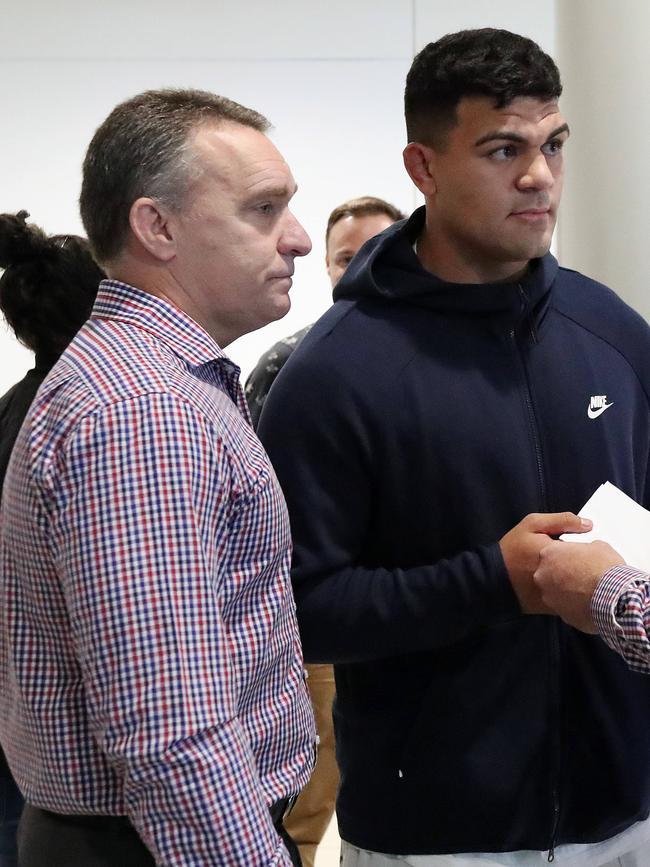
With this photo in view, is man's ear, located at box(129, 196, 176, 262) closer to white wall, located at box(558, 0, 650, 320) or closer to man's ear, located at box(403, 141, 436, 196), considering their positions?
man's ear, located at box(403, 141, 436, 196)

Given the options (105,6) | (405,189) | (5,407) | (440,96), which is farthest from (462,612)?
(105,6)

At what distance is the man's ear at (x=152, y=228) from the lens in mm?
1300

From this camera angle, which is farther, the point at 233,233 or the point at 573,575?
the point at 573,575

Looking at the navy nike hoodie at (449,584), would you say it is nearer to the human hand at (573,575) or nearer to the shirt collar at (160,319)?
the human hand at (573,575)

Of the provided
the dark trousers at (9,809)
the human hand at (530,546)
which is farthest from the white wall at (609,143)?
the dark trousers at (9,809)

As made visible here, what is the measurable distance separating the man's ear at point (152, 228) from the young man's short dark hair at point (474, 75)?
557 millimetres

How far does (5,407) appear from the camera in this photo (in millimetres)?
2076

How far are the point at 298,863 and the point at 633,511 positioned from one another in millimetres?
648

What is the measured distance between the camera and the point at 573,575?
1.44 metres

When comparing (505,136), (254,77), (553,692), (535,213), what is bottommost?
(553,692)

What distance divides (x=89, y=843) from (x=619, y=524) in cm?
80

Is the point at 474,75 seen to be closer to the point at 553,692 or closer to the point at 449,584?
the point at 449,584

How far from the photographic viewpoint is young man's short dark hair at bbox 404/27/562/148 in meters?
1.62

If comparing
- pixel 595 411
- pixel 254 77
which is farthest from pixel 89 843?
pixel 254 77
